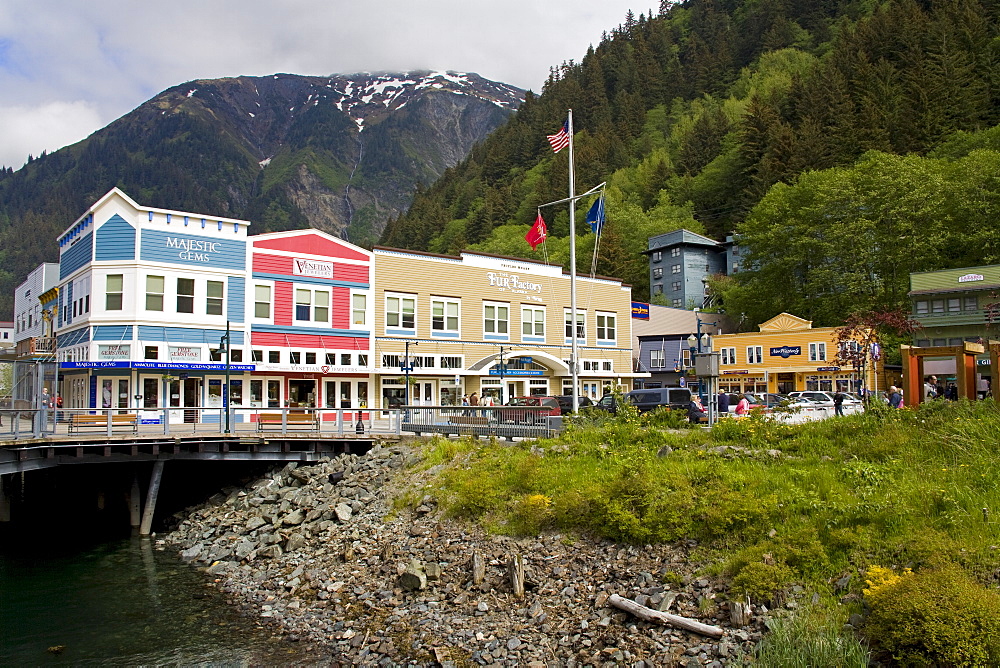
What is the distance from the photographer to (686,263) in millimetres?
96125

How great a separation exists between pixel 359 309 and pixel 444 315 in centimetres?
504

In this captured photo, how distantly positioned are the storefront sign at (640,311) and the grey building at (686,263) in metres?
22.3

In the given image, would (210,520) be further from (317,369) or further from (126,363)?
(317,369)

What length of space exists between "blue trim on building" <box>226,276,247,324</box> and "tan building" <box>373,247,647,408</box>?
6.85 meters

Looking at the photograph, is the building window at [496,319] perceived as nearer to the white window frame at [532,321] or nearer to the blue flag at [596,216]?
the white window frame at [532,321]

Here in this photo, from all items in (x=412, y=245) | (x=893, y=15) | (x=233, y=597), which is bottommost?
(x=233, y=597)

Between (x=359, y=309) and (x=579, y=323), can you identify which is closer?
(x=359, y=309)

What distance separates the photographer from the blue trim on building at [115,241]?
33.6m

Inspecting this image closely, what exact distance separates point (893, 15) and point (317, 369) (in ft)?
273

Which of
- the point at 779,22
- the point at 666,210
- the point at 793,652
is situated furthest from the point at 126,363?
the point at 779,22

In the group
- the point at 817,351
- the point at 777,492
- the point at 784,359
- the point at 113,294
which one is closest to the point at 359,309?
the point at 113,294

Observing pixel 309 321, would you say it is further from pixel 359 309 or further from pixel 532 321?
pixel 532 321

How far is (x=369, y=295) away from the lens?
39.5 m

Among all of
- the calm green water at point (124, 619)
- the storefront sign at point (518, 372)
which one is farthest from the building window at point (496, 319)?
the calm green water at point (124, 619)
